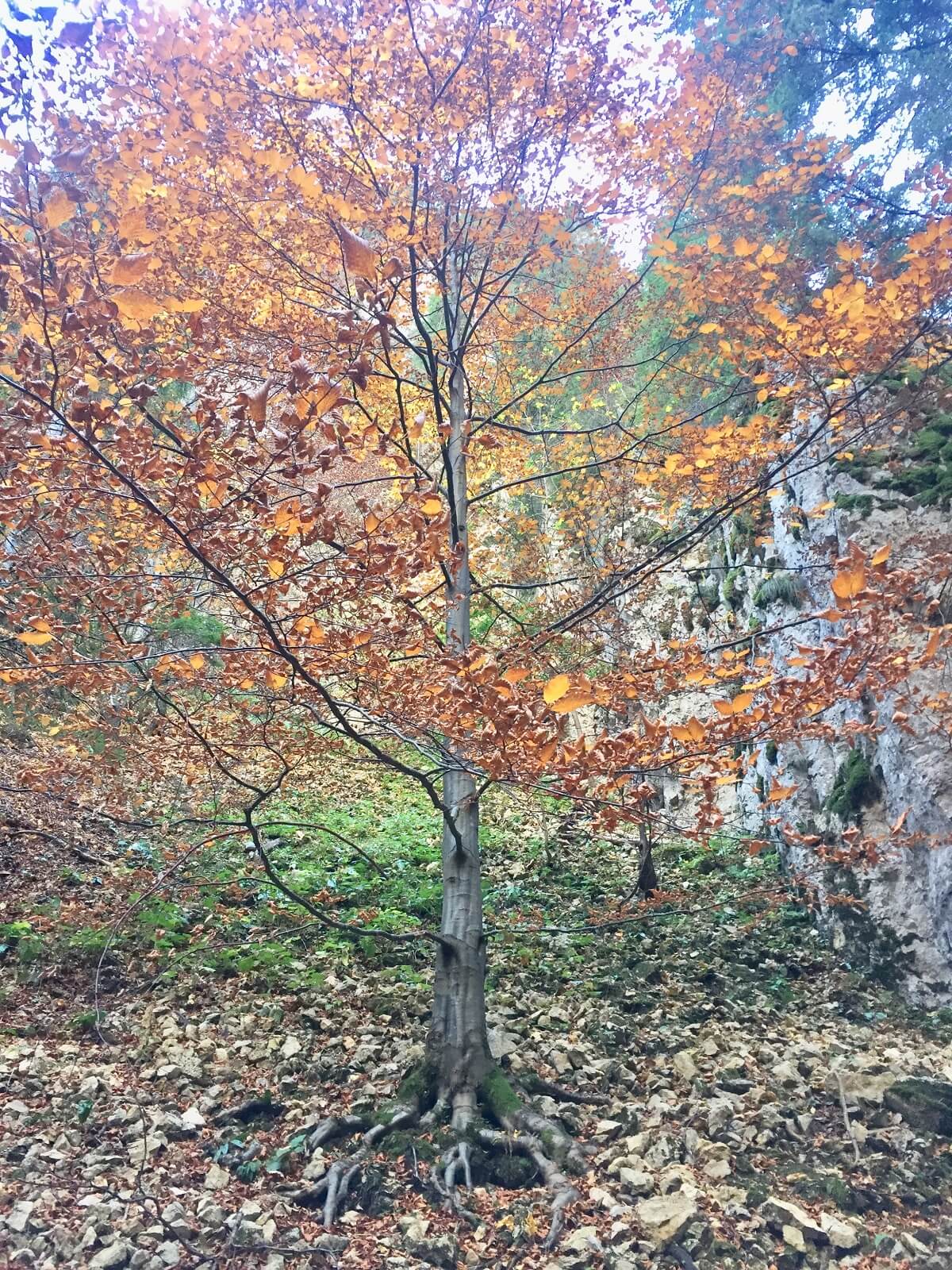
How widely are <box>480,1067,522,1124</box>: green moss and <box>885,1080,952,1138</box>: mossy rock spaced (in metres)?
2.13

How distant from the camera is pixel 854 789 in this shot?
585 centimetres

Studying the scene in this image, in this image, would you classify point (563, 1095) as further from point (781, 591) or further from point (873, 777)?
point (781, 591)

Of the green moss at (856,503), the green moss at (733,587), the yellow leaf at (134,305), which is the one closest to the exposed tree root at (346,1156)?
the yellow leaf at (134,305)

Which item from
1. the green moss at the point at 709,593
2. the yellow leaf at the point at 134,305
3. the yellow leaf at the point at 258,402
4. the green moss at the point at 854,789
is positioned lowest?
the green moss at the point at 854,789

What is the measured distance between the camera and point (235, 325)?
452 centimetres

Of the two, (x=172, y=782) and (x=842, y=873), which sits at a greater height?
(x=172, y=782)

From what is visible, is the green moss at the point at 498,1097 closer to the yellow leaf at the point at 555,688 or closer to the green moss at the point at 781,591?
the yellow leaf at the point at 555,688

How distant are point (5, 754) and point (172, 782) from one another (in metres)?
2.39

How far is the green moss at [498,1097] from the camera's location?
12.6 ft

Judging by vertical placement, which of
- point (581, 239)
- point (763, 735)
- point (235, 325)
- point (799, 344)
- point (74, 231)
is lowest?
point (763, 735)

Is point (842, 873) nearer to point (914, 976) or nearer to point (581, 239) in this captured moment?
point (914, 976)

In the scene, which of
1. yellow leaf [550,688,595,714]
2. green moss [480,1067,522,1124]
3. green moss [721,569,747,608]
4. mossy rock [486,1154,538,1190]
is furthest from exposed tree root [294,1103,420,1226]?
green moss [721,569,747,608]

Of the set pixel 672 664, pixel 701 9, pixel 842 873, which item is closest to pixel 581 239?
pixel 701 9

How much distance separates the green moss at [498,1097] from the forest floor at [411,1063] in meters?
0.28
